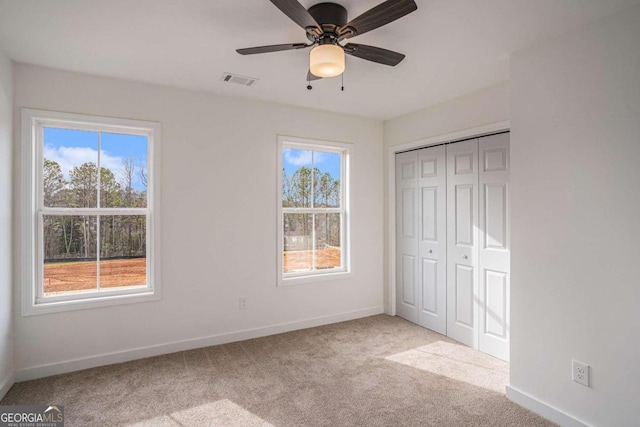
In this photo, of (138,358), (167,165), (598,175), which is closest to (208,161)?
(167,165)

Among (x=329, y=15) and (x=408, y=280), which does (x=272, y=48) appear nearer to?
(x=329, y=15)

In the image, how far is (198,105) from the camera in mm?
3371

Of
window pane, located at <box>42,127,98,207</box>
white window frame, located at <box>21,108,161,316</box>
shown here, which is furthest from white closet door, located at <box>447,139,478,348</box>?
window pane, located at <box>42,127,98,207</box>

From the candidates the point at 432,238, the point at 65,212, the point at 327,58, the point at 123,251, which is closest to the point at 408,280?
the point at 432,238

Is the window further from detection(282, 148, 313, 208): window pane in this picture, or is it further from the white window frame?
the white window frame

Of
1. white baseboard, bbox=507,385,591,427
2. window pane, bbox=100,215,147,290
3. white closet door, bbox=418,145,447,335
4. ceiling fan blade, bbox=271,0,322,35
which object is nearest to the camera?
ceiling fan blade, bbox=271,0,322,35

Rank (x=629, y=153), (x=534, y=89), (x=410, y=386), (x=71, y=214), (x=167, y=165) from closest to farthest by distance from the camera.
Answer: (x=629, y=153) < (x=534, y=89) < (x=410, y=386) < (x=71, y=214) < (x=167, y=165)

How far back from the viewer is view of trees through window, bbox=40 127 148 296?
2920 mm

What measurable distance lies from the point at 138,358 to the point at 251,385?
1204mm

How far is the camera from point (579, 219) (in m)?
2.14

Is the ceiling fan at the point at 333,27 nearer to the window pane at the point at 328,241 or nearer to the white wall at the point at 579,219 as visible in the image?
the white wall at the point at 579,219

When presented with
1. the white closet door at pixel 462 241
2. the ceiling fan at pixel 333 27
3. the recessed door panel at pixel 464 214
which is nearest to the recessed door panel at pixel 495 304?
the white closet door at pixel 462 241

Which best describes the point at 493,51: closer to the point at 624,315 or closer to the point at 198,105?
the point at 624,315

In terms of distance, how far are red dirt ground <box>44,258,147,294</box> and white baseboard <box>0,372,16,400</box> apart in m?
0.65
